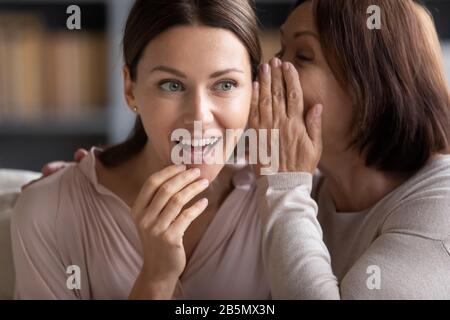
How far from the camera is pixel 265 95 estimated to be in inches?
35.5

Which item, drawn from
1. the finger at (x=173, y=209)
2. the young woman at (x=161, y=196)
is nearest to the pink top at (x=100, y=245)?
the young woman at (x=161, y=196)

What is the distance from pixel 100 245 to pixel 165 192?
25 centimetres

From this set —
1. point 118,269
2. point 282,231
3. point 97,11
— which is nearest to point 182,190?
point 282,231

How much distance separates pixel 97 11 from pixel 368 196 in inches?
63.0

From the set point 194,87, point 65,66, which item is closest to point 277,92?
point 194,87

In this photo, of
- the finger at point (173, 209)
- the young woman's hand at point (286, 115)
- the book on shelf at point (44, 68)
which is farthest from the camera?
the book on shelf at point (44, 68)

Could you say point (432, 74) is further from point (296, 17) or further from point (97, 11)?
point (97, 11)

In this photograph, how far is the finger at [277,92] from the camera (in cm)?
90

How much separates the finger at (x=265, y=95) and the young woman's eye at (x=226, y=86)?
1.9 inches

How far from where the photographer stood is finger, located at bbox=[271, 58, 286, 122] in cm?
90

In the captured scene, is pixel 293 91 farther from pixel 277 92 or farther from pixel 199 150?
pixel 199 150

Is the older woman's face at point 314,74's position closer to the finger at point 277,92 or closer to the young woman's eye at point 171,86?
the finger at point 277,92

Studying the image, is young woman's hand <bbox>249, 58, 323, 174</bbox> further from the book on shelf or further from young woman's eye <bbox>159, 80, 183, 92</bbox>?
the book on shelf

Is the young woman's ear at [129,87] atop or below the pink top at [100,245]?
atop
